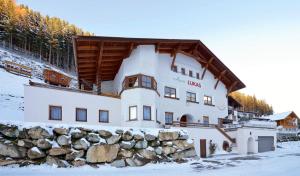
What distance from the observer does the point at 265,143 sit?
3619 cm

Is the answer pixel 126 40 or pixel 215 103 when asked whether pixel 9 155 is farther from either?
pixel 215 103

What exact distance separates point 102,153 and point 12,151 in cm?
464

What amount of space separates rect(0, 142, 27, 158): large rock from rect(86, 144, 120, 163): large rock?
10.9 ft

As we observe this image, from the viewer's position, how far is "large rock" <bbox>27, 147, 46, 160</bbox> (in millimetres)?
14009

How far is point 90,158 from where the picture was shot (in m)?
15.6

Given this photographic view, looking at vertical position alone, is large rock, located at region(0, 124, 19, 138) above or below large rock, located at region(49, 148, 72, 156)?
above

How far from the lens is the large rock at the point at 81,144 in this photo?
15535mm

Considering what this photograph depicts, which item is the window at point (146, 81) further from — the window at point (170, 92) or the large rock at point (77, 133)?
the large rock at point (77, 133)

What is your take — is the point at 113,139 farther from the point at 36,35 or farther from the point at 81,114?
the point at 36,35

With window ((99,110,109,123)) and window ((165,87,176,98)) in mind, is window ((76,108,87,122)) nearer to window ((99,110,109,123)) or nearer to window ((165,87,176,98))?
window ((99,110,109,123))

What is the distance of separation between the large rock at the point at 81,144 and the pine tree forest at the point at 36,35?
7523 centimetres

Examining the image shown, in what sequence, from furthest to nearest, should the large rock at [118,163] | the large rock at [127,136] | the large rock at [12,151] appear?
the large rock at [127,136]
the large rock at [118,163]
the large rock at [12,151]

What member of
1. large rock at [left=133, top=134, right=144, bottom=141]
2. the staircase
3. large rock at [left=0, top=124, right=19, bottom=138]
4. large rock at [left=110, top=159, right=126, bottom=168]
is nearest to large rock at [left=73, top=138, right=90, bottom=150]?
large rock at [left=110, top=159, right=126, bottom=168]

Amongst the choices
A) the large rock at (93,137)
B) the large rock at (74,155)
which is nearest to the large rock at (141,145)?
the large rock at (93,137)
